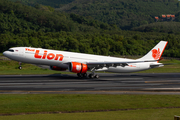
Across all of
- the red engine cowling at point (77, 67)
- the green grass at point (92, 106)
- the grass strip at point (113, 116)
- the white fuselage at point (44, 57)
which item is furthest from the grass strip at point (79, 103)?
the white fuselage at point (44, 57)

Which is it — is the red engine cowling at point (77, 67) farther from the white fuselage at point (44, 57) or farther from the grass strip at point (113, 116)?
the grass strip at point (113, 116)

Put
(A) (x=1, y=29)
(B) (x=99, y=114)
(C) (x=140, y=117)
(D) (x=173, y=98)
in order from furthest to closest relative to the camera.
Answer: (A) (x=1, y=29), (D) (x=173, y=98), (B) (x=99, y=114), (C) (x=140, y=117)

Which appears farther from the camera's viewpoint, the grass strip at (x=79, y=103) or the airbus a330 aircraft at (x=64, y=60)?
the airbus a330 aircraft at (x=64, y=60)

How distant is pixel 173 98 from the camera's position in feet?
92.7

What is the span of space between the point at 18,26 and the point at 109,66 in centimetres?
14247

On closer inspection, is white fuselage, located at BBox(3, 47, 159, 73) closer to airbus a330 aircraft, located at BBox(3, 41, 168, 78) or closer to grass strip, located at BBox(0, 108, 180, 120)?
airbus a330 aircraft, located at BBox(3, 41, 168, 78)

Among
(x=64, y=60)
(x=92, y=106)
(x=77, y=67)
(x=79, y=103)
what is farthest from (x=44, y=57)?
(x=92, y=106)

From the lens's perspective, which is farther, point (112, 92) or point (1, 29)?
point (1, 29)

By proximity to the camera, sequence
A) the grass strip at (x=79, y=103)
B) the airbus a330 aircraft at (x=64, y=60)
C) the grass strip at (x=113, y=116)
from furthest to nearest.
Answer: the airbus a330 aircraft at (x=64, y=60) < the grass strip at (x=79, y=103) < the grass strip at (x=113, y=116)

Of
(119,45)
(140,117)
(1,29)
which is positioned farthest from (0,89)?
(1,29)

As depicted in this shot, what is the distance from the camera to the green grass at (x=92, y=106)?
20.1m

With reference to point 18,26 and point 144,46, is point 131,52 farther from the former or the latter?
point 18,26

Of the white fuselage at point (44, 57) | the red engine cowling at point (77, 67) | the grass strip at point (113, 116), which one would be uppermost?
the white fuselage at point (44, 57)

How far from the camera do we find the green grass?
65.8 ft
